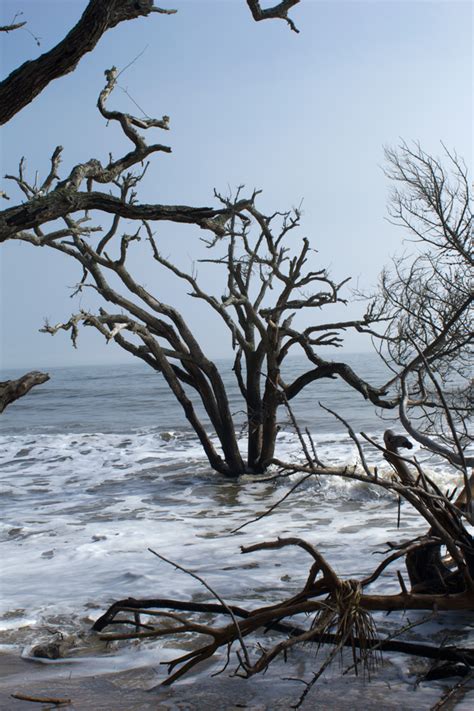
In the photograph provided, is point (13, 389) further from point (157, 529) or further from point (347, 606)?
point (157, 529)

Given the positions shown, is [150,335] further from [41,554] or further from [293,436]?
[293,436]

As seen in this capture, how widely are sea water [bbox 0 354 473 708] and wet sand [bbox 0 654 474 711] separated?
0.30m

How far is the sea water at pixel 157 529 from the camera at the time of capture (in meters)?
5.30

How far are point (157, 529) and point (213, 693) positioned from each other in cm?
500

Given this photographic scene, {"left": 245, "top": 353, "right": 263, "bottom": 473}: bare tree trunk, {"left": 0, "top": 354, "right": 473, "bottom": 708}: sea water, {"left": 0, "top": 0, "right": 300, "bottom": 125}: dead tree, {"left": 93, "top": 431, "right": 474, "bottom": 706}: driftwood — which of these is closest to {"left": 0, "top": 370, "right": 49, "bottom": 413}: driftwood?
{"left": 0, "top": 354, "right": 473, "bottom": 708}: sea water

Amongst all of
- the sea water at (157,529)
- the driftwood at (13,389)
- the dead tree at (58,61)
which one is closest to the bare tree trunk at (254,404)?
the sea water at (157,529)

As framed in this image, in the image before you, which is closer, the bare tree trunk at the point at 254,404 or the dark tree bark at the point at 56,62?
the dark tree bark at the point at 56,62

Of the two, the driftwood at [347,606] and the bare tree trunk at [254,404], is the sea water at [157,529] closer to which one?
the driftwood at [347,606]

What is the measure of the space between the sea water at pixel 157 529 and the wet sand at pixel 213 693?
305 mm

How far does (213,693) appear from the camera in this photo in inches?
139

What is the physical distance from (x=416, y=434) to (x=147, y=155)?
429 cm

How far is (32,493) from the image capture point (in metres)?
11.4

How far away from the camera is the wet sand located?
3.34 metres

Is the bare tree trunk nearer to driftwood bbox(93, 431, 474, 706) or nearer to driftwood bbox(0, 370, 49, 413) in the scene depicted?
driftwood bbox(0, 370, 49, 413)
